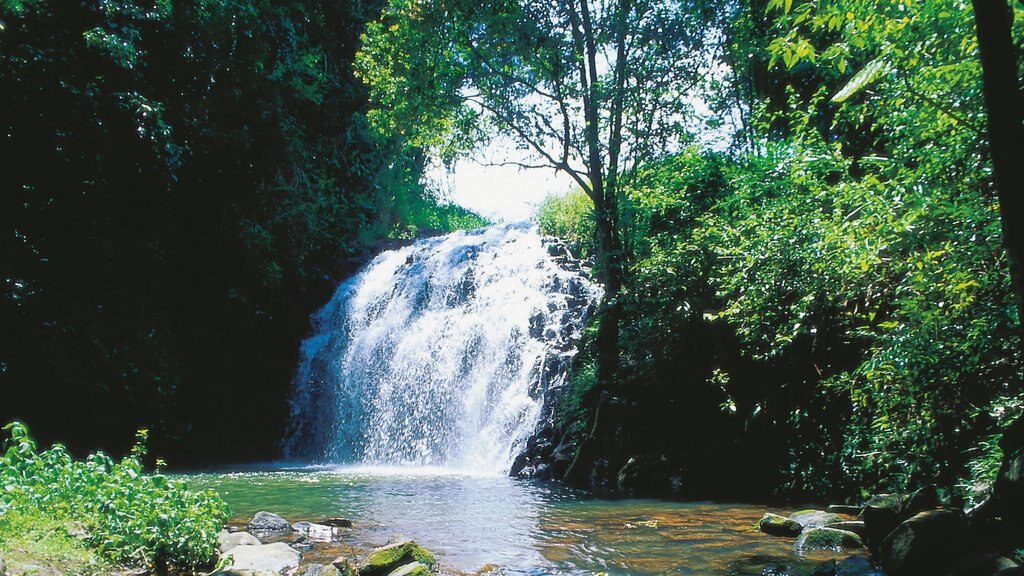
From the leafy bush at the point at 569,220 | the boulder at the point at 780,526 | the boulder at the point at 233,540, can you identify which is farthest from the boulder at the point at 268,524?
the leafy bush at the point at 569,220

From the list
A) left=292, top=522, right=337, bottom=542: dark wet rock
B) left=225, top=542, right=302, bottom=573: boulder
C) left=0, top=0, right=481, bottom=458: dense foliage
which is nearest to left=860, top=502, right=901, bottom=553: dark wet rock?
left=225, top=542, right=302, bottom=573: boulder

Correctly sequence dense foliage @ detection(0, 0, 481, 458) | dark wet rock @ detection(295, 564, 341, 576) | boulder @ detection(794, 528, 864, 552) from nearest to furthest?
dark wet rock @ detection(295, 564, 341, 576)
boulder @ detection(794, 528, 864, 552)
dense foliage @ detection(0, 0, 481, 458)

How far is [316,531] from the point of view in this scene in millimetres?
7301

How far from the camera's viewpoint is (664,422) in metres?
11.5

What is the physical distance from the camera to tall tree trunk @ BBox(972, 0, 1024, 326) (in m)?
3.29

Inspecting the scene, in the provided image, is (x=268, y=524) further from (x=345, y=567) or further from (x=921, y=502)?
(x=921, y=502)

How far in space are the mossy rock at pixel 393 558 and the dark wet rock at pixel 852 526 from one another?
12.7 ft

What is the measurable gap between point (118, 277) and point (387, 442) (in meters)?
6.85

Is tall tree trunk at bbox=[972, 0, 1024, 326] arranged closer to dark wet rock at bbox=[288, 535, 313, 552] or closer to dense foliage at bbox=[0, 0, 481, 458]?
dark wet rock at bbox=[288, 535, 313, 552]

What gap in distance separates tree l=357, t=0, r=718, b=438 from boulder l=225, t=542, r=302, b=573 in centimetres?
772

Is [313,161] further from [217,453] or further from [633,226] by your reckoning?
[633,226]

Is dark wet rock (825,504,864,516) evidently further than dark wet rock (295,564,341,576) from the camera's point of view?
Yes

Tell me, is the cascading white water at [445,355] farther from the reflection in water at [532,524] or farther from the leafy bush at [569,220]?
the reflection in water at [532,524]

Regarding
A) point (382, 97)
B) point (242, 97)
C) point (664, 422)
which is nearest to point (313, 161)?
point (242, 97)
